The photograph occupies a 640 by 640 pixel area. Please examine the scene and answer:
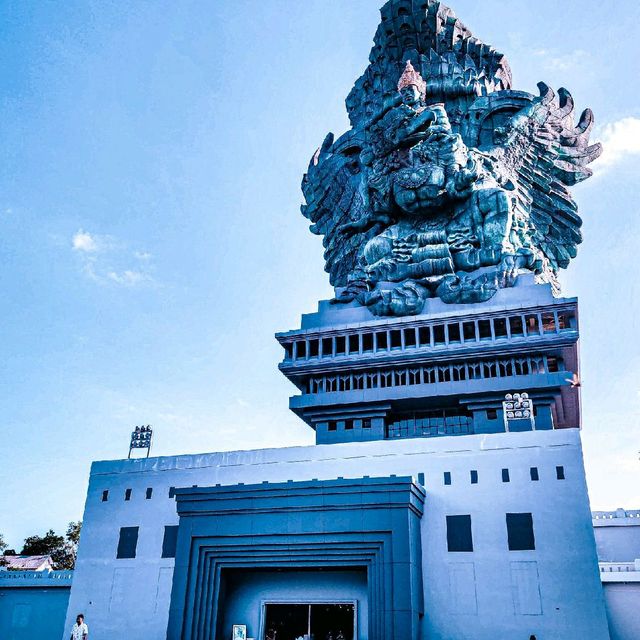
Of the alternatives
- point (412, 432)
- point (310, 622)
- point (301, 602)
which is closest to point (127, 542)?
point (301, 602)

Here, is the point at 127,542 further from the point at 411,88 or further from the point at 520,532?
the point at 411,88

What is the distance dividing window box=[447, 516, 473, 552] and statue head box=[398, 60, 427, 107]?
37.5m

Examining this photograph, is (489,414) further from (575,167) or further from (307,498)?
(575,167)

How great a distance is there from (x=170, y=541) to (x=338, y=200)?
3789cm

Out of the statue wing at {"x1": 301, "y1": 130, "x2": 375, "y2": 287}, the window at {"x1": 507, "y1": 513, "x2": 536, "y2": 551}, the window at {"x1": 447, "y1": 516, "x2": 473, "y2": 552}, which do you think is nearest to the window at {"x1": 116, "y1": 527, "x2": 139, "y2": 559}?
the window at {"x1": 447, "y1": 516, "x2": 473, "y2": 552}

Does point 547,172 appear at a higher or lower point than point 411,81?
lower

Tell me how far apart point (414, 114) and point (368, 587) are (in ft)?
130

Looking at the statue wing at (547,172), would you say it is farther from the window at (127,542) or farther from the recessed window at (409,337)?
the window at (127,542)

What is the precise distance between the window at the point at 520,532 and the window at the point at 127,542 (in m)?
18.2

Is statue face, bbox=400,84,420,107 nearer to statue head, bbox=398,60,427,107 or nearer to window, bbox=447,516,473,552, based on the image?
statue head, bbox=398,60,427,107

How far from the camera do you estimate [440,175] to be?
4953 centimetres

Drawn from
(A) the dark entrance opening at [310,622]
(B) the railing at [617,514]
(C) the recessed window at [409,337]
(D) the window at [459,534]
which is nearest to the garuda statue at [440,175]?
(C) the recessed window at [409,337]

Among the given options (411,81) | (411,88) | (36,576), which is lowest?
(36,576)

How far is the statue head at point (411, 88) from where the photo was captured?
2154 inches
